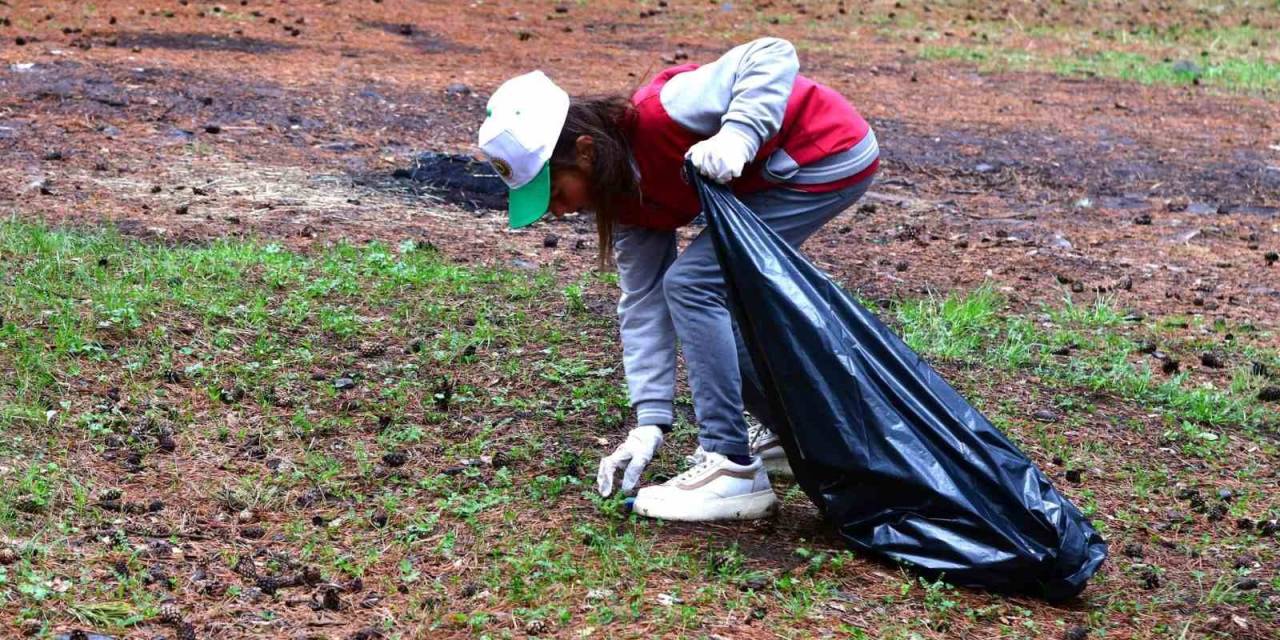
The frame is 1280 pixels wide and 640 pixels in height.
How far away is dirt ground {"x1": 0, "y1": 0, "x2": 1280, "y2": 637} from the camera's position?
6105 millimetres

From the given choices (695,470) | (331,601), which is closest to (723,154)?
(695,470)

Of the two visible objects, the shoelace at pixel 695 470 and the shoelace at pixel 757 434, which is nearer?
the shoelace at pixel 695 470

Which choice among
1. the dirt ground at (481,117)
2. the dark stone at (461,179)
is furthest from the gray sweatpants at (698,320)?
the dark stone at (461,179)

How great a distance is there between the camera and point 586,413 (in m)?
4.29

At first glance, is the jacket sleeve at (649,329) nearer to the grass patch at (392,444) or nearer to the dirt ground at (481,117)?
the grass patch at (392,444)

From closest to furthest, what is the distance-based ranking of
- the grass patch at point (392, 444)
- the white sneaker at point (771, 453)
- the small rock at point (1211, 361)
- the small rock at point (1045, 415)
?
the grass patch at point (392, 444) → the white sneaker at point (771, 453) → the small rock at point (1045, 415) → the small rock at point (1211, 361)

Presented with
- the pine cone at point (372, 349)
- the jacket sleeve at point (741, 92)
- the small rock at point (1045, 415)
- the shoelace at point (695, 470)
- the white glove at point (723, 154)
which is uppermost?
the jacket sleeve at point (741, 92)

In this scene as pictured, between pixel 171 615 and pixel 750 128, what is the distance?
1.70 metres

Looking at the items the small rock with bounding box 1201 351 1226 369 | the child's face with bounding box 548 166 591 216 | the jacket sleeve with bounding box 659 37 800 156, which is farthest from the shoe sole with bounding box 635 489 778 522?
the small rock with bounding box 1201 351 1226 369

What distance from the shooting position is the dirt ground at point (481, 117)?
6.11 metres

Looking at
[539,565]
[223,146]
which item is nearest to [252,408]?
[539,565]

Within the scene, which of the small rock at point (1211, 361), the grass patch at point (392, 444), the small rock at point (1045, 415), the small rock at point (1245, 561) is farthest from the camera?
the small rock at point (1211, 361)

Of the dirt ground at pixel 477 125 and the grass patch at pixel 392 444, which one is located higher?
the dirt ground at pixel 477 125

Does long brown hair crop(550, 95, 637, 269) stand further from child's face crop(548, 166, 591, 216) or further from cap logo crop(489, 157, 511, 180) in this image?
cap logo crop(489, 157, 511, 180)
